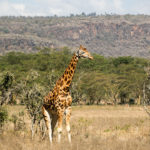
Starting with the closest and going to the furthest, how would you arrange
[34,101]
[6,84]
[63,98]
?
[63,98] < [34,101] < [6,84]

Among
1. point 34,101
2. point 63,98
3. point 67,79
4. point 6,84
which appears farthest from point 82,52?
point 6,84

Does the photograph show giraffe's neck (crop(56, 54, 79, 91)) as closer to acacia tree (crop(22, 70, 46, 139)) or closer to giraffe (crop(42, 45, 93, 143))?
giraffe (crop(42, 45, 93, 143))

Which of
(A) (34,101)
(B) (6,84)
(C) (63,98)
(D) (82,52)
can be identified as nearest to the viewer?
(C) (63,98)

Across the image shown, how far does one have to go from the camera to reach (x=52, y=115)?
992cm

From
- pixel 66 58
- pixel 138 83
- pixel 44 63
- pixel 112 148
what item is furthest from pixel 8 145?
pixel 66 58

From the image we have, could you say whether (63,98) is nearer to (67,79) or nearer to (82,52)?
(67,79)

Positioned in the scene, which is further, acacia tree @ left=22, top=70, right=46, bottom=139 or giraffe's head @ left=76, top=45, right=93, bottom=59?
acacia tree @ left=22, top=70, right=46, bottom=139

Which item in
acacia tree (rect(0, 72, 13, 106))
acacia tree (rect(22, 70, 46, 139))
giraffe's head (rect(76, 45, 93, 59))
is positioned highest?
giraffe's head (rect(76, 45, 93, 59))

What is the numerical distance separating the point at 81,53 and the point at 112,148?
262 centimetres

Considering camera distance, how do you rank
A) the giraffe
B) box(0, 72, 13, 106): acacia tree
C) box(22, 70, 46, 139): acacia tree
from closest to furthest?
the giraffe
box(22, 70, 46, 139): acacia tree
box(0, 72, 13, 106): acacia tree

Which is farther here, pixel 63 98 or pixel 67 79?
pixel 67 79

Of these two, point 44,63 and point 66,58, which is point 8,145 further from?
point 66,58

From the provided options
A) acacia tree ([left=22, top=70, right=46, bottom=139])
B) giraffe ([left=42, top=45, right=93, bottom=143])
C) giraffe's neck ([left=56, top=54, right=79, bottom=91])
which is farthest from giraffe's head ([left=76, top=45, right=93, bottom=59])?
acacia tree ([left=22, top=70, right=46, bottom=139])

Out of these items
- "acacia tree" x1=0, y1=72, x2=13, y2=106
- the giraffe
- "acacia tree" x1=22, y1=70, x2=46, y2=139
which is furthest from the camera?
"acacia tree" x1=0, y1=72, x2=13, y2=106
